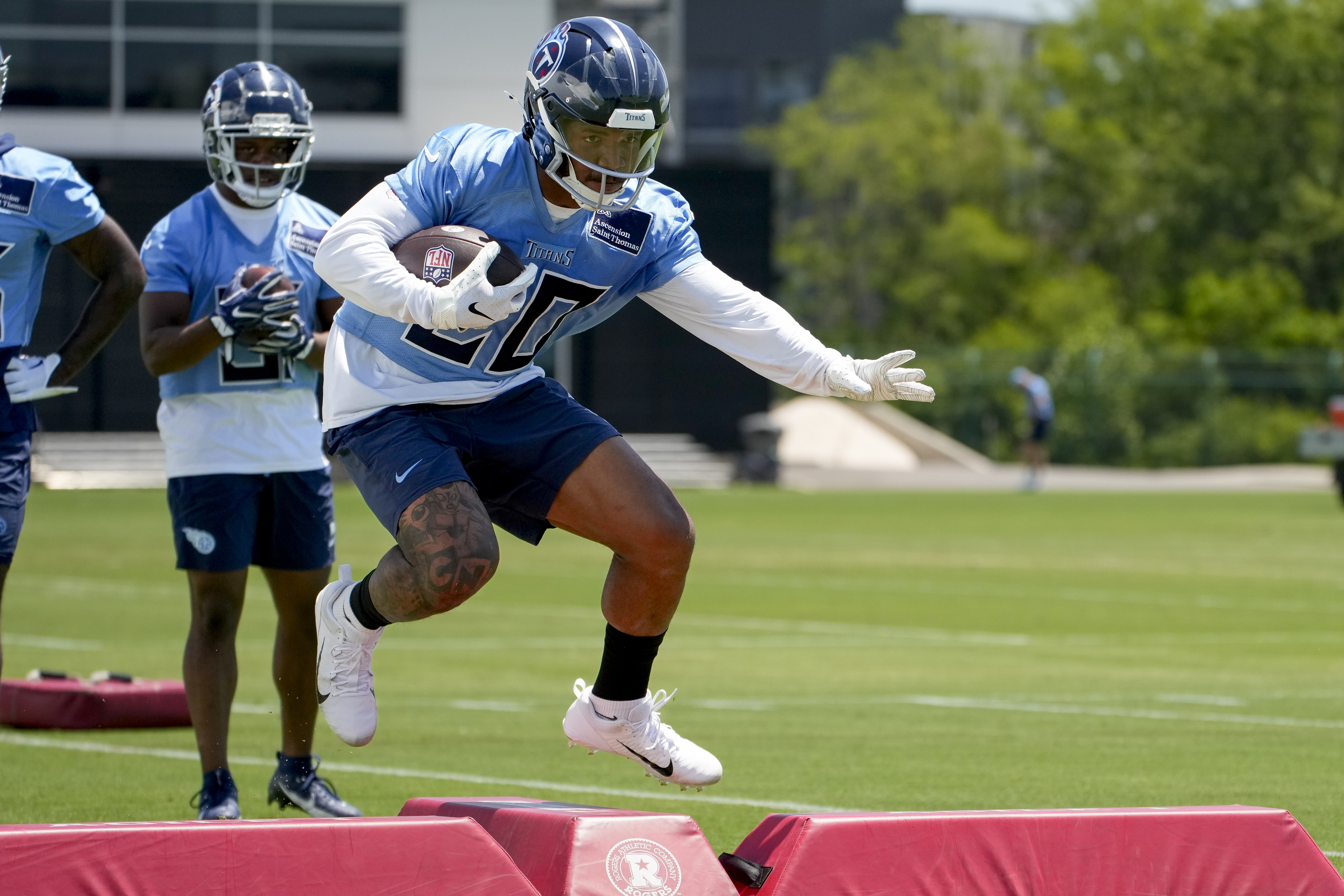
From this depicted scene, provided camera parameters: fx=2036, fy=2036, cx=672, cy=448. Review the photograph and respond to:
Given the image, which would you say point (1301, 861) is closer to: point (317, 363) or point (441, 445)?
point (441, 445)

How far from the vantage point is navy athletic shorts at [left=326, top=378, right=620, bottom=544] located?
621cm

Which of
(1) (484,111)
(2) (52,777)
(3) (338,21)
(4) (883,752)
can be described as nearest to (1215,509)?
(1) (484,111)

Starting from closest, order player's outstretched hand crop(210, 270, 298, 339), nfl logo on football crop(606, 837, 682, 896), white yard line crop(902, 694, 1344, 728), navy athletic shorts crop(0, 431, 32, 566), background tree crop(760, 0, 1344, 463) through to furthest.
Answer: nfl logo on football crop(606, 837, 682, 896) < navy athletic shorts crop(0, 431, 32, 566) < player's outstretched hand crop(210, 270, 298, 339) < white yard line crop(902, 694, 1344, 728) < background tree crop(760, 0, 1344, 463)

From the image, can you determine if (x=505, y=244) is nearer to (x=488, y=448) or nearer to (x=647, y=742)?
(x=488, y=448)

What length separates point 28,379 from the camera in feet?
23.5

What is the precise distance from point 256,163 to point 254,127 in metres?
0.14

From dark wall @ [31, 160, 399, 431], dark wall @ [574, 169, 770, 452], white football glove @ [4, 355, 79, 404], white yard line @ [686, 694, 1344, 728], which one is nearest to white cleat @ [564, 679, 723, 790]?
white football glove @ [4, 355, 79, 404]

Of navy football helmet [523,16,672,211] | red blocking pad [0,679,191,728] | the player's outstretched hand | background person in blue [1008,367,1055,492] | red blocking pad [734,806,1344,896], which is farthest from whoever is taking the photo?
background person in blue [1008,367,1055,492]

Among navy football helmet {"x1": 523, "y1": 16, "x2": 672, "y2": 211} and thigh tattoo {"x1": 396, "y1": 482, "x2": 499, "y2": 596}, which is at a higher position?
navy football helmet {"x1": 523, "y1": 16, "x2": 672, "y2": 211}

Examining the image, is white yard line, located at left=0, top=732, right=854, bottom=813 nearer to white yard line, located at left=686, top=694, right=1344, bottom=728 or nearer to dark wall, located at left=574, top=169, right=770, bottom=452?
white yard line, located at left=686, top=694, right=1344, bottom=728

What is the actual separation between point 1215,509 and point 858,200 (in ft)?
143

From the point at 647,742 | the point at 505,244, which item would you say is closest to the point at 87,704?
the point at 647,742

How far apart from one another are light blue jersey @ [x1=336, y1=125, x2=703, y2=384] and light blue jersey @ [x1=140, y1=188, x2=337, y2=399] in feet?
4.91

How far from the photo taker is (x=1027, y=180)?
7506cm
